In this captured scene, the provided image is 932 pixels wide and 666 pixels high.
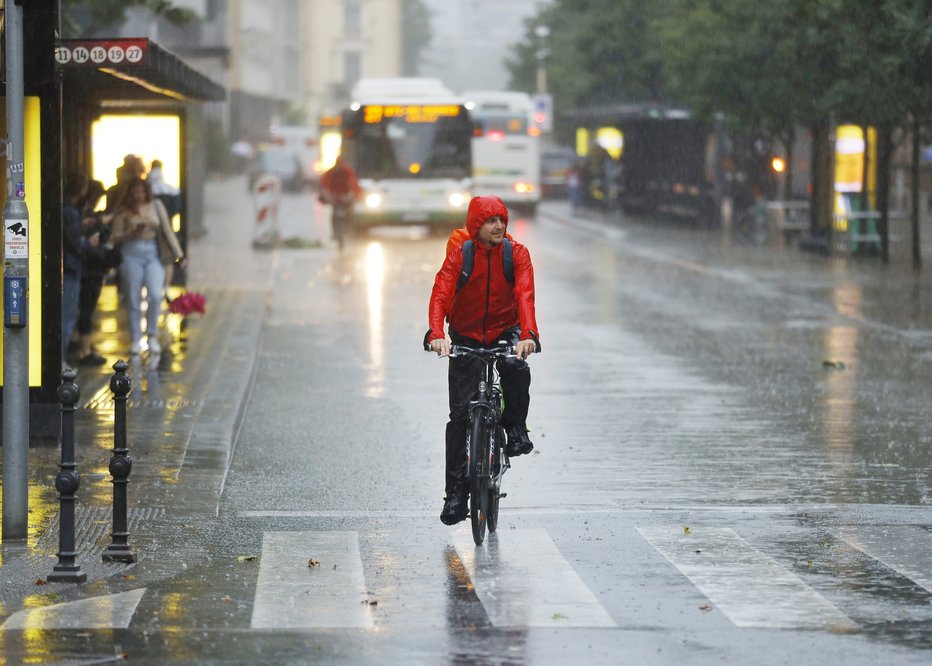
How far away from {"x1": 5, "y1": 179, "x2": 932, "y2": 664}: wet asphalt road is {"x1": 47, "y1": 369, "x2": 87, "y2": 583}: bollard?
0.31 meters

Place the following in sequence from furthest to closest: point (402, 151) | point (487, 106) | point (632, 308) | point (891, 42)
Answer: point (487, 106), point (402, 151), point (891, 42), point (632, 308)

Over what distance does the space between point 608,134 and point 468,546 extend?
46451mm

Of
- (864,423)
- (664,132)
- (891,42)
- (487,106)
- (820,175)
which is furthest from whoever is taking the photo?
(487,106)

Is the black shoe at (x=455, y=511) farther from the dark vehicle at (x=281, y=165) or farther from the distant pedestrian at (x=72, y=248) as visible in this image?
the dark vehicle at (x=281, y=165)

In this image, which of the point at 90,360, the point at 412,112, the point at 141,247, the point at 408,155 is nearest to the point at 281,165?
the point at 412,112

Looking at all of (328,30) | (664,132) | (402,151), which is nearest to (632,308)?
(402,151)

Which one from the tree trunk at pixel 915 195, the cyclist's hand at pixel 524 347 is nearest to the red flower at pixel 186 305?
the cyclist's hand at pixel 524 347

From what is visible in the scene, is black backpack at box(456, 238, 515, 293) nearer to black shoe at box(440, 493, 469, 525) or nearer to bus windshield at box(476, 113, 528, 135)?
black shoe at box(440, 493, 469, 525)

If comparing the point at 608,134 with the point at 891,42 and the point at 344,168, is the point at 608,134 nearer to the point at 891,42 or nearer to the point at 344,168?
the point at 344,168

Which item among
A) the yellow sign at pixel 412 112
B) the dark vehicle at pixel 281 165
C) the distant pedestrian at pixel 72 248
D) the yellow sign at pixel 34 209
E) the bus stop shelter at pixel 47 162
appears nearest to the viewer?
the bus stop shelter at pixel 47 162

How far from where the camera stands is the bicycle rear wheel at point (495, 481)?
29.9 ft

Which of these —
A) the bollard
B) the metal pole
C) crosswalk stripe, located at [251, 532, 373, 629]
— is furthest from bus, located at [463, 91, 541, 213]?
the bollard

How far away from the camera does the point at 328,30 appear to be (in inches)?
Result: 5625

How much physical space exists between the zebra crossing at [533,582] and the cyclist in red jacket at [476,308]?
38 centimetres
